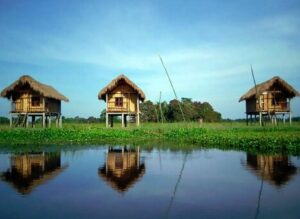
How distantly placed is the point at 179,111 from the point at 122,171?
3888 cm

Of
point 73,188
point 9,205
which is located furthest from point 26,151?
point 9,205

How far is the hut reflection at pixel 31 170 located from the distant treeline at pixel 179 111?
116 ft

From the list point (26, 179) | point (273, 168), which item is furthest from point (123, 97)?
point (26, 179)

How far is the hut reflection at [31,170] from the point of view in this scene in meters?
8.58

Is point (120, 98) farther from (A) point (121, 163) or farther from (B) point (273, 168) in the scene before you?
(B) point (273, 168)

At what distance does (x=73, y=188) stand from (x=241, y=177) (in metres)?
4.37

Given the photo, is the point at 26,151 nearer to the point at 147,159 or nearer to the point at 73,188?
the point at 147,159

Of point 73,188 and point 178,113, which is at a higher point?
point 178,113

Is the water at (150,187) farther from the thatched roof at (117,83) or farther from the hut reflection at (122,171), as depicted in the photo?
the thatched roof at (117,83)

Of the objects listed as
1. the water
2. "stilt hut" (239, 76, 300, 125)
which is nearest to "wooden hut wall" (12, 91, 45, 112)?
the water

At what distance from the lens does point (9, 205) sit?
652 centimetres

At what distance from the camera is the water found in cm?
609

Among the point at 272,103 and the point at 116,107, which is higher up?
the point at 272,103

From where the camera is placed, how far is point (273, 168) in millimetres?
10312
